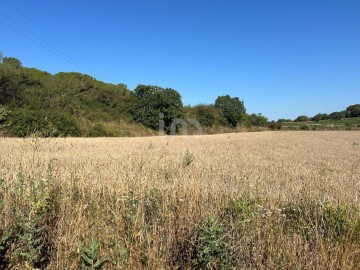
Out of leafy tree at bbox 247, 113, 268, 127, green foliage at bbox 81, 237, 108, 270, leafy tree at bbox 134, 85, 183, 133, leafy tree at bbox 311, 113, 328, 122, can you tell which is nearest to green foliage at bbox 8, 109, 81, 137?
leafy tree at bbox 134, 85, 183, 133

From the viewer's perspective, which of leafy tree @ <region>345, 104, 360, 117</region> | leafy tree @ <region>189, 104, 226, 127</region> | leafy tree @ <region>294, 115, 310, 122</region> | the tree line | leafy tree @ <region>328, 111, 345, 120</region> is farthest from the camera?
leafy tree @ <region>294, 115, 310, 122</region>

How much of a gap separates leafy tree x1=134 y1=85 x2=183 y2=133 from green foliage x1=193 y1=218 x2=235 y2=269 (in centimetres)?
4301

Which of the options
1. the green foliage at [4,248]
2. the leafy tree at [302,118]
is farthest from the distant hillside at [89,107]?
the leafy tree at [302,118]

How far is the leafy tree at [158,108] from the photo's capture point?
4634 centimetres

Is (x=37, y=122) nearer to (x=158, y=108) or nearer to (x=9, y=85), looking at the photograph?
(x=9, y=85)

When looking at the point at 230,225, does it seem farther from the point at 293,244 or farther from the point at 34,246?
the point at 34,246

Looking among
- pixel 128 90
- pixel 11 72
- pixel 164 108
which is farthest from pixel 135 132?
pixel 11 72

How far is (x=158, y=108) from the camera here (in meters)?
46.5

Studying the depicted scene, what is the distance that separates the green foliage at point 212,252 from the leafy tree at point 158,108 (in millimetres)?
43006

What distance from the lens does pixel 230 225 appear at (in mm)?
3645

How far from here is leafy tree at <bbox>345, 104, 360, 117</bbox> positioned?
97688 mm

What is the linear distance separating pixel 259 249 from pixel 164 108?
4341 centimetres

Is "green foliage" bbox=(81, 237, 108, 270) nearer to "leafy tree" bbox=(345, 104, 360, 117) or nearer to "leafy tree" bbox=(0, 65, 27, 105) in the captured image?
"leafy tree" bbox=(0, 65, 27, 105)

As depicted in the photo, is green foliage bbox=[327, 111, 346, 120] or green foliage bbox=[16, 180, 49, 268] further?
green foliage bbox=[327, 111, 346, 120]
